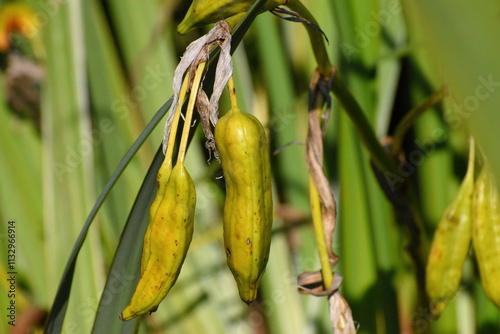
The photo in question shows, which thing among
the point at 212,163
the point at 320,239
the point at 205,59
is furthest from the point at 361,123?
the point at 212,163

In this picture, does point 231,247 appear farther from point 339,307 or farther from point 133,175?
point 133,175

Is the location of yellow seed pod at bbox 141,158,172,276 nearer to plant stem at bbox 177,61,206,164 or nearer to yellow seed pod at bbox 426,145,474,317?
plant stem at bbox 177,61,206,164

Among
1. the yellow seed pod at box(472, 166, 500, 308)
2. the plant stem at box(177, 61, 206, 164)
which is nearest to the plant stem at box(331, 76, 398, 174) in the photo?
Result: the yellow seed pod at box(472, 166, 500, 308)

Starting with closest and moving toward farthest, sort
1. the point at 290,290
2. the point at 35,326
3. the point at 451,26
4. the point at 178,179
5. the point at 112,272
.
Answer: the point at 451,26 → the point at 178,179 → the point at 112,272 → the point at 35,326 → the point at 290,290

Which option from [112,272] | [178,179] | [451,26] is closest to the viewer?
[451,26]

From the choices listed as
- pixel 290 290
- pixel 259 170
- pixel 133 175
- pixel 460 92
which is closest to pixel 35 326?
pixel 133 175

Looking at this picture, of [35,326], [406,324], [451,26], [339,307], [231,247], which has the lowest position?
[406,324]

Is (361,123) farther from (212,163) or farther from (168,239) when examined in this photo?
(212,163)

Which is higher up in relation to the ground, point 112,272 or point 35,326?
point 112,272
